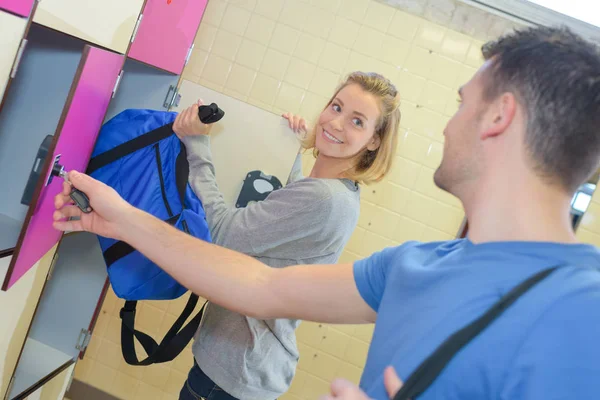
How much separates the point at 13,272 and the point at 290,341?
2.38ft

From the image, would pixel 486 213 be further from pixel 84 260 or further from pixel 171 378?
pixel 171 378

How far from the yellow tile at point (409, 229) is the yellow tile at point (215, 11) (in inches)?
52.9

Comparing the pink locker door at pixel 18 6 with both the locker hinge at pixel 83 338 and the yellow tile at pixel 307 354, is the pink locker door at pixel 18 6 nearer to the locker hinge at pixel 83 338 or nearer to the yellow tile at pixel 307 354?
the locker hinge at pixel 83 338

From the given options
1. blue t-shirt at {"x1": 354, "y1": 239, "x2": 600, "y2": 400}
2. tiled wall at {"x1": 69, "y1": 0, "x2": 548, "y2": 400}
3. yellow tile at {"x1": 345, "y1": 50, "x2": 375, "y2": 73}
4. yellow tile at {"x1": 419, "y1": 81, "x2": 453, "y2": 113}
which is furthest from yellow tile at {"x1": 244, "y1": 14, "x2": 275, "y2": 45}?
blue t-shirt at {"x1": 354, "y1": 239, "x2": 600, "y2": 400}

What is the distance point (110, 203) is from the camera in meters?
1.16

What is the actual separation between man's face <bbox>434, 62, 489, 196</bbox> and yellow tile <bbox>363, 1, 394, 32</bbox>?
75.2 inches

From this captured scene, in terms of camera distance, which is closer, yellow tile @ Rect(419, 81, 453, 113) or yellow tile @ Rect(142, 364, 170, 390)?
yellow tile @ Rect(419, 81, 453, 113)

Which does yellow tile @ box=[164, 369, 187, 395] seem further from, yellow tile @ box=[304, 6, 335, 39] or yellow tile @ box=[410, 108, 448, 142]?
yellow tile @ box=[304, 6, 335, 39]

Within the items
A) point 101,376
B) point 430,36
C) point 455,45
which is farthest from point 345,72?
point 101,376

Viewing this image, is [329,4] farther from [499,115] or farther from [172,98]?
[499,115]

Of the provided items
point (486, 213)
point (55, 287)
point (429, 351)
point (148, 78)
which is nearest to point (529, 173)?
point (486, 213)

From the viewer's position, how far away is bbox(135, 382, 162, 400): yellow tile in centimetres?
285

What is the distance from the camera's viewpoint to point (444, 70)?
8.85 ft

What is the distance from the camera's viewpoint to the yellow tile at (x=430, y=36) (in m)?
2.69
